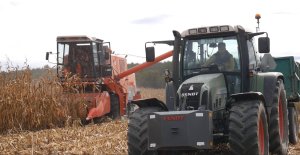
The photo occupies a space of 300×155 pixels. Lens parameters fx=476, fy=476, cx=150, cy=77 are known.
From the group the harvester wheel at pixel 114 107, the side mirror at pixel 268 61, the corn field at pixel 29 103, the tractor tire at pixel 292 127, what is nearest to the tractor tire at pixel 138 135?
the side mirror at pixel 268 61

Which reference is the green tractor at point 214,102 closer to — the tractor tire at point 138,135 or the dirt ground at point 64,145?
the tractor tire at point 138,135

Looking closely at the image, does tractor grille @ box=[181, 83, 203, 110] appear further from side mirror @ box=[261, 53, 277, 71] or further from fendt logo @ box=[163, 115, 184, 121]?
side mirror @ box=[261, 53, 277, 71]

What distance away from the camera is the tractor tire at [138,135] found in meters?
6.44

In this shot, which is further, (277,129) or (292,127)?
(292,127)

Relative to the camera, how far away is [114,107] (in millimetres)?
15758

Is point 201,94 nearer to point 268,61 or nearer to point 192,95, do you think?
point 192,95

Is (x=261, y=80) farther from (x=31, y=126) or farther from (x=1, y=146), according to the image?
(x=31, y=126)

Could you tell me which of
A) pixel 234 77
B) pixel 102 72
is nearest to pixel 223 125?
pixel 234 77

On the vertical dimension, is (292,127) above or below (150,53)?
below

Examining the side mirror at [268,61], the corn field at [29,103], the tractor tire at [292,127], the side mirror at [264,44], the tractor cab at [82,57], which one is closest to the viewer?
the side mirror at [264,44]

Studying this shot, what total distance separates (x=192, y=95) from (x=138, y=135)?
37.0 inches

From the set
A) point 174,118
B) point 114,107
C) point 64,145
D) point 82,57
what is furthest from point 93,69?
point 174,118

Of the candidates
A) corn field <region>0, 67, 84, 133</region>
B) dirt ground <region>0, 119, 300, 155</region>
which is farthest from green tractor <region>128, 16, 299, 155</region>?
corn field <region>0, 67, 84, 133</region>

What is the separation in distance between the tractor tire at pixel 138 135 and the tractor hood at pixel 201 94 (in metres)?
0.56
